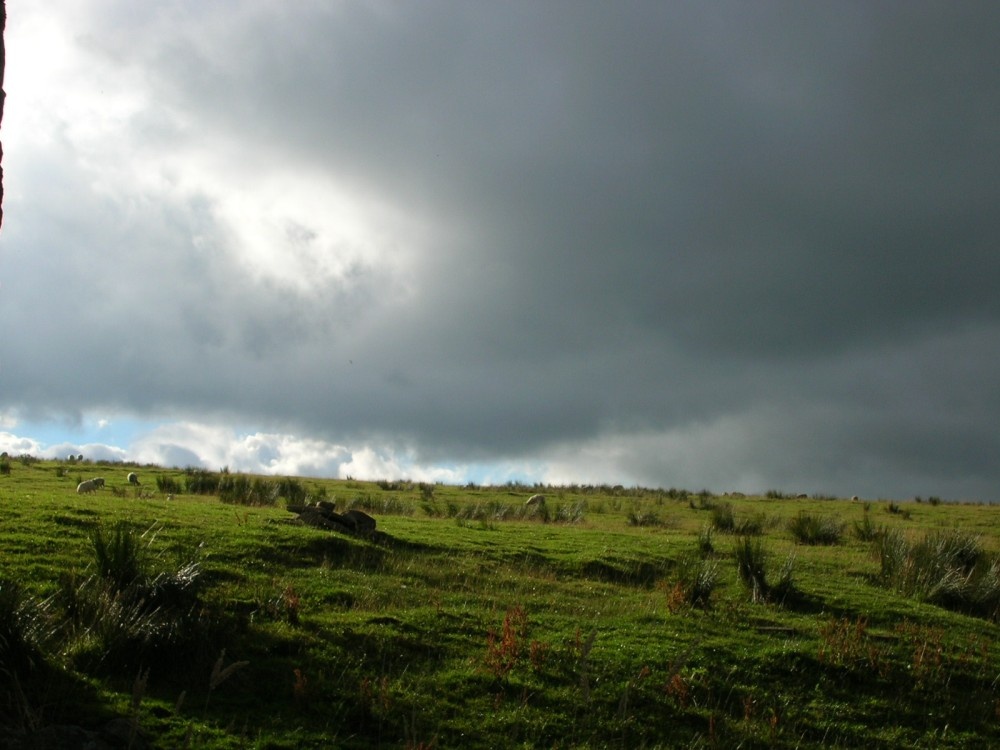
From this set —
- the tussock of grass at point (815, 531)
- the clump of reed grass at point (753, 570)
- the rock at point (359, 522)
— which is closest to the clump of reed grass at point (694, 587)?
the clump of reed grass at point (753, 570)

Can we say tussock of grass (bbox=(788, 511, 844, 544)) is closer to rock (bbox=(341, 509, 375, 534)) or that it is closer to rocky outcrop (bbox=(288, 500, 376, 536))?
rock (bbox=(341, 509, 375, 534))

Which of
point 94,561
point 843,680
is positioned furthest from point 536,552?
point 94,561

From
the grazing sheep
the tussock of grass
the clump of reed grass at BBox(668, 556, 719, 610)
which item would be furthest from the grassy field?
the grazing sheep

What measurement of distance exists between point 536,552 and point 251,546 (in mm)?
6474

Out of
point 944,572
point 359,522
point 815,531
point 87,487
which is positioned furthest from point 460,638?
point 87,487

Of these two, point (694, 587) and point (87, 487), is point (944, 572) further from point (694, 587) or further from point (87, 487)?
point (87, 487)

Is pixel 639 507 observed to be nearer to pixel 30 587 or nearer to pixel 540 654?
pixel 540 654

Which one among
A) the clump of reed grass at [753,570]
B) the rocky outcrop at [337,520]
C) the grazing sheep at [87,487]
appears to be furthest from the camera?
the grazing sheep at [87,487]

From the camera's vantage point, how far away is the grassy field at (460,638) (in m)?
9.20

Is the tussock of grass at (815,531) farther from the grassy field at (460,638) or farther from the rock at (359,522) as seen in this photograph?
the rock at (359,522)

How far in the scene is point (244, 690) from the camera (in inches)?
382

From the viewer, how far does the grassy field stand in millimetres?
9203

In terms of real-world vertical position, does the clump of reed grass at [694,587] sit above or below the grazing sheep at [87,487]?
below

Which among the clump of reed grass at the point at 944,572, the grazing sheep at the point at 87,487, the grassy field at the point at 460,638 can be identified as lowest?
the grassy field at the point at 460,638
